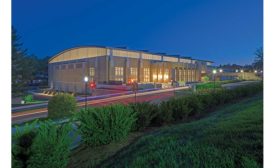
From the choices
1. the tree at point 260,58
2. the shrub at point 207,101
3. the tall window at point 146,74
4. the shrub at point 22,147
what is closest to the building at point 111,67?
the tall window at point 146,74

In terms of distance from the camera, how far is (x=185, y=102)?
21.9 ft

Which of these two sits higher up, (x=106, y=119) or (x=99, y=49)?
(x=99, y=49)

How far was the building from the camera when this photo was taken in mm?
32438

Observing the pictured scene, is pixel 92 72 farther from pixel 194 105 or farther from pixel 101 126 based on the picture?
pixel 101 126

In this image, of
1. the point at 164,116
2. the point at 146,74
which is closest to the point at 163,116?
the point at 164,116


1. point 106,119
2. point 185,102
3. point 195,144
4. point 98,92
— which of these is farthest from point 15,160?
point 98,92

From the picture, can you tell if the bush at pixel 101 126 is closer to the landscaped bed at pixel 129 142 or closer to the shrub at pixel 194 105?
the landscaped bed at pixel 129 142

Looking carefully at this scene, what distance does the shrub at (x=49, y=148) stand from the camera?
2.34 metres

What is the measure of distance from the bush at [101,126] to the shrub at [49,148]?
107 centimetres

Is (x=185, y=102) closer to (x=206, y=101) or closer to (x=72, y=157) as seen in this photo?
(x=206, y=101)

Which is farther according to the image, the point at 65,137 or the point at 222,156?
the point at 65,137

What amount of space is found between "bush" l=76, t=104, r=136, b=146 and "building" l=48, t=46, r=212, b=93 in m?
25.2

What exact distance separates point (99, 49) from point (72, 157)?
3144cm
